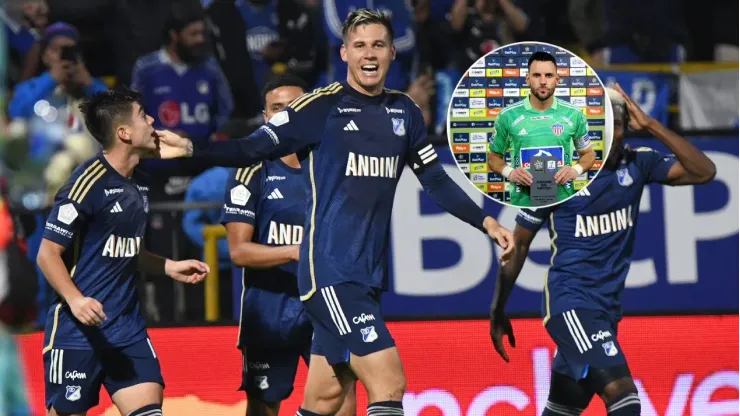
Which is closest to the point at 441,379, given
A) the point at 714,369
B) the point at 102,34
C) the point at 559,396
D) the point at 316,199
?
the point at 559,396

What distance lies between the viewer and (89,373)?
636cm

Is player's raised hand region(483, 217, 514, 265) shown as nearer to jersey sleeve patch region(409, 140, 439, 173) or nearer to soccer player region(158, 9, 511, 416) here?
soccer player region(158, 9, 511, 416)

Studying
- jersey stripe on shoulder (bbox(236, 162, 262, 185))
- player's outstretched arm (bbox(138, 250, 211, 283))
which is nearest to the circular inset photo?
jersey stripe on shoulder (bbox(236, 162, 262, 185))

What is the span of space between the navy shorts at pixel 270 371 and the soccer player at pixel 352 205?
34.2 inches

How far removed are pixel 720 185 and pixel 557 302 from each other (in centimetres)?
221

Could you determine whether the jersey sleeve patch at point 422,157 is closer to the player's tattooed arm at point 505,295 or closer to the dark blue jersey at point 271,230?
the dark blue jersey at point 271,230

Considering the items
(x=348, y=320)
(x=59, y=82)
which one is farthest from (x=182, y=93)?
(x=348, y=320)

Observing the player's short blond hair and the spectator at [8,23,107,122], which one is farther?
the spectator at [8,23,107,122]

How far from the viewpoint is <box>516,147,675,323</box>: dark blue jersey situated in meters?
7.09

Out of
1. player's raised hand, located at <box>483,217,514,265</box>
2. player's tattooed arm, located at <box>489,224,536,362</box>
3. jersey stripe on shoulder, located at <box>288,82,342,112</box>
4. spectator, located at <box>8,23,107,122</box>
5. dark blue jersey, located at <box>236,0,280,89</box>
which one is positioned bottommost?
player's tattooed arm, located at <box>489,224,536,362</box>

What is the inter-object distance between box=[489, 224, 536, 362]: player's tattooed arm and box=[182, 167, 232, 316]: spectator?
187cm

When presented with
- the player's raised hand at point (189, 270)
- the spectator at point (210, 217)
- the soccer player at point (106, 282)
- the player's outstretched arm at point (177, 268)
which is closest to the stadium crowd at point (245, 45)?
the spectator at point (210, 217)

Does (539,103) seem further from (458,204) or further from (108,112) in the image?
(108,112)

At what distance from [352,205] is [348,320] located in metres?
0.49
